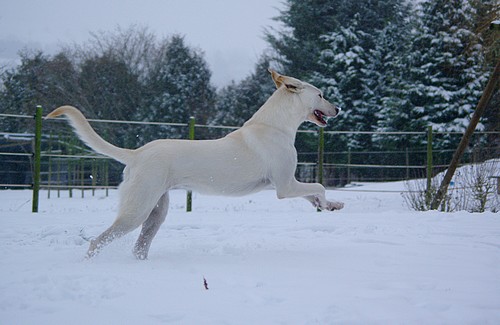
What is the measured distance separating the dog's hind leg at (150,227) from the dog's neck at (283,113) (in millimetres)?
1107

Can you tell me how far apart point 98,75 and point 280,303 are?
79.5ft

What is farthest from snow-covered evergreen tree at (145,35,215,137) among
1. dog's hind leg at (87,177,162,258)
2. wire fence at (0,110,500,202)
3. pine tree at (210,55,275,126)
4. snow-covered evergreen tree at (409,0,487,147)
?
dog's hind leg at (87,177,162,258)

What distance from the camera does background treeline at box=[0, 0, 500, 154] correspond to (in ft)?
54.0

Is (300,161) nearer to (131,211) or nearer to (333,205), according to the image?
(333,205)

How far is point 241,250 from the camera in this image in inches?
167

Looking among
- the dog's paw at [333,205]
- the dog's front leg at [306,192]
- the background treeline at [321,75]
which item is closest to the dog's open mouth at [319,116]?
the dog's front leg at [306,192]

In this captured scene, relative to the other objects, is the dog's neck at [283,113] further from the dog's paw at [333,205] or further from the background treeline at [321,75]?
the background treeline at [321,75]

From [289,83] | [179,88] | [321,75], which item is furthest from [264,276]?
[179,88]

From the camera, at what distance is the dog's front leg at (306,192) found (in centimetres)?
432

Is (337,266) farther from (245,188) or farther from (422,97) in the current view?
(422,97)

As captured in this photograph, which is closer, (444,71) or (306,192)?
(306,192)

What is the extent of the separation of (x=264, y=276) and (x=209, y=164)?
1167 mm

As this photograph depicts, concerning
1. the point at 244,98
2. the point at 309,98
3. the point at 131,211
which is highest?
the point at 244,98

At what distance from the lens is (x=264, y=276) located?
3.18 m
